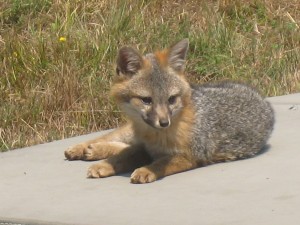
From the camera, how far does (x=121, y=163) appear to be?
538 cm

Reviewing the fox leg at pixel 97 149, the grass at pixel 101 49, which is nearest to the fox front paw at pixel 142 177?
the fox leg at pixel 97 149

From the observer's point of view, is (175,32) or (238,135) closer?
(238,135)

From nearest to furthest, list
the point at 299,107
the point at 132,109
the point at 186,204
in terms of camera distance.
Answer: the point at 186,204
the point at 132,109
the point at 299,107

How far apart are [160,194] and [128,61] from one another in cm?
100

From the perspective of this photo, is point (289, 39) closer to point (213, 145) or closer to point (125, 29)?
point (125, 29)

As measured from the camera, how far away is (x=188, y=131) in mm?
5461

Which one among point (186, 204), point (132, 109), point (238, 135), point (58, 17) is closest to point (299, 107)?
point (238, 135)

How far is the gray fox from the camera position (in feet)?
17.3

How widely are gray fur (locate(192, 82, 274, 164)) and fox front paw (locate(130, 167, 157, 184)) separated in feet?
1.44

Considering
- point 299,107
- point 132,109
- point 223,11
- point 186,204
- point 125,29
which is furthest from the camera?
point 223,11

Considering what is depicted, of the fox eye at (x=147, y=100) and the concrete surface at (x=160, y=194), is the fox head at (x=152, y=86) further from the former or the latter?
the concrete surface at (x=160, y=194)

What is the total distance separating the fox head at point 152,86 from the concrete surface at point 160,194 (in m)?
0.39

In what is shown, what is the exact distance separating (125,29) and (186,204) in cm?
488

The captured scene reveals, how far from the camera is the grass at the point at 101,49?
7.55 m
